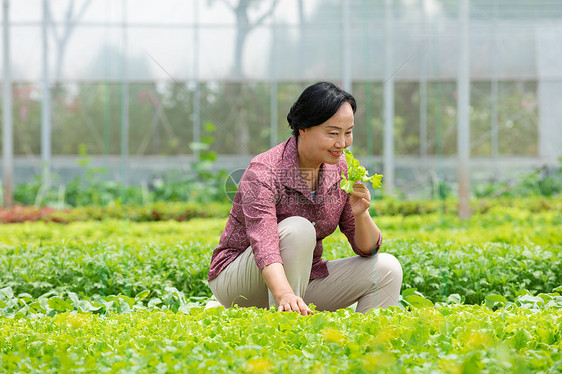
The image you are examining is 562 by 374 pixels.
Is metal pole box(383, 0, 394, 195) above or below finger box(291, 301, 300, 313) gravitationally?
above

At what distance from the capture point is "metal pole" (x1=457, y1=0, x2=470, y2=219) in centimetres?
725

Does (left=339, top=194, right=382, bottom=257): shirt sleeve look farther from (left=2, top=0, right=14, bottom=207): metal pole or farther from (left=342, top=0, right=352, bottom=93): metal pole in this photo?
(left=2, top=0, right=14, bottom=207): metal pole

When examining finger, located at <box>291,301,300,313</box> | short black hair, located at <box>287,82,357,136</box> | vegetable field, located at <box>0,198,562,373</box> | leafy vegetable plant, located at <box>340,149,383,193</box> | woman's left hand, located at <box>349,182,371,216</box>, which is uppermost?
short black hair, located at <box>287,82,357,136</box>

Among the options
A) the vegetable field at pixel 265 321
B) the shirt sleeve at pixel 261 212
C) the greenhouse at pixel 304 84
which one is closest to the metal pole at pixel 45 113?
the greenhouse at pixel 304 84

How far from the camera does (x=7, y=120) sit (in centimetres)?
1007

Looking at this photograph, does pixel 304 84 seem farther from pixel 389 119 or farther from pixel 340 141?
pixel 340 141

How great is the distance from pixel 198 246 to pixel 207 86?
638cm

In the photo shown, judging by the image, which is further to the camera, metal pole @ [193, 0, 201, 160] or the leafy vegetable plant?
metal pole @ [193, 0, 201, 160]

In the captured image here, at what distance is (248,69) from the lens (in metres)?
9.20

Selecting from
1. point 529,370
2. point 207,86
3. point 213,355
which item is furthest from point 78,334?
point 207,86

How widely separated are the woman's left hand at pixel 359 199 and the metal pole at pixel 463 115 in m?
4.83

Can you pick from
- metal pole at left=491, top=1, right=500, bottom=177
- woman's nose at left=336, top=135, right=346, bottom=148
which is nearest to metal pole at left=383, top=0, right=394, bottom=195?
metal pole at left=491, top=1, right=500, bottom=177

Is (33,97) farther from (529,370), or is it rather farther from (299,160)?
(529,370)

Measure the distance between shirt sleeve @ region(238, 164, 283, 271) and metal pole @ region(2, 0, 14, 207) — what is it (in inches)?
321
